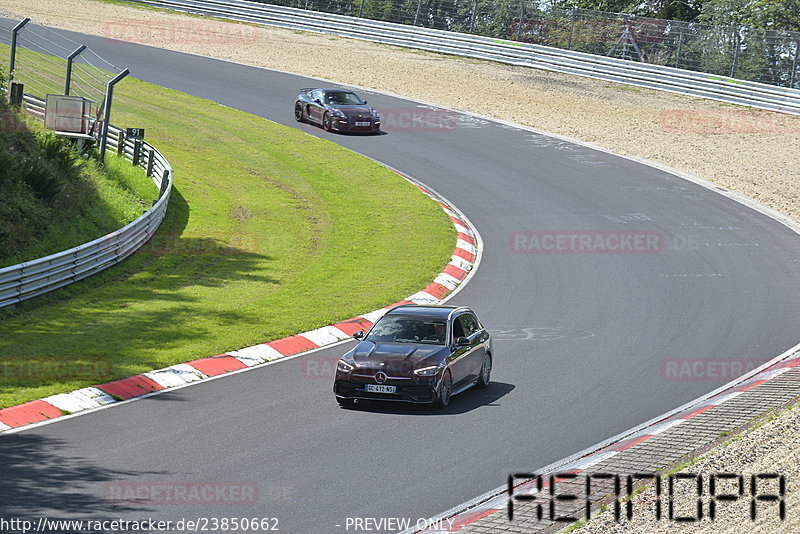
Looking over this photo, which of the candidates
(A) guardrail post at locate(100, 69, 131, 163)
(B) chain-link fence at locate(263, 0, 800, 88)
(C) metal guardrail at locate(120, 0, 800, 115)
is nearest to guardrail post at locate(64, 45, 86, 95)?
(A) guardrail post at locate(100, 69, 131, 163)

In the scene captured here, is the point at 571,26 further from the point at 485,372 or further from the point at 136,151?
the point at 485,372

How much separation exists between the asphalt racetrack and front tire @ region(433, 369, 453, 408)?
16 centimetres

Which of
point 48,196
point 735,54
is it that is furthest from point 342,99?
point 735,54

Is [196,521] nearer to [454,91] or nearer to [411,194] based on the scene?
[411,194]

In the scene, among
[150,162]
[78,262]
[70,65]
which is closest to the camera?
[78,262]

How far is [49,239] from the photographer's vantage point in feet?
71.5

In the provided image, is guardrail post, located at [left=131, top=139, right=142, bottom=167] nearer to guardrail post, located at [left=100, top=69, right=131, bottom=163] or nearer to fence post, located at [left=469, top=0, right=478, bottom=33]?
guardrail post, located at [left=100, top=69, right=131, bottom=163]

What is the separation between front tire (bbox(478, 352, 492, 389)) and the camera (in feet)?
52.4

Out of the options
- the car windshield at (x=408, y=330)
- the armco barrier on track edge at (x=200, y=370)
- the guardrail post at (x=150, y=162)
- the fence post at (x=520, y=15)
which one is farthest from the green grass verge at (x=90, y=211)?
the fence post at (x=520, y=15)

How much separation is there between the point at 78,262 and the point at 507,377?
31.0ft

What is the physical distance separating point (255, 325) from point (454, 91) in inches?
1085

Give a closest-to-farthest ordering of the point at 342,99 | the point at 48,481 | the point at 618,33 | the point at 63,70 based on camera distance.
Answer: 1. the point at 48,481
2. the point at 63,70
3. the point at 342,99
4. the point at 618,33

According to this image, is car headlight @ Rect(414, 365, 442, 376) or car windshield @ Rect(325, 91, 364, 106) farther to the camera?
car windshield @ Rect(325, 91, 364, 106)

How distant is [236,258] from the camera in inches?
950
